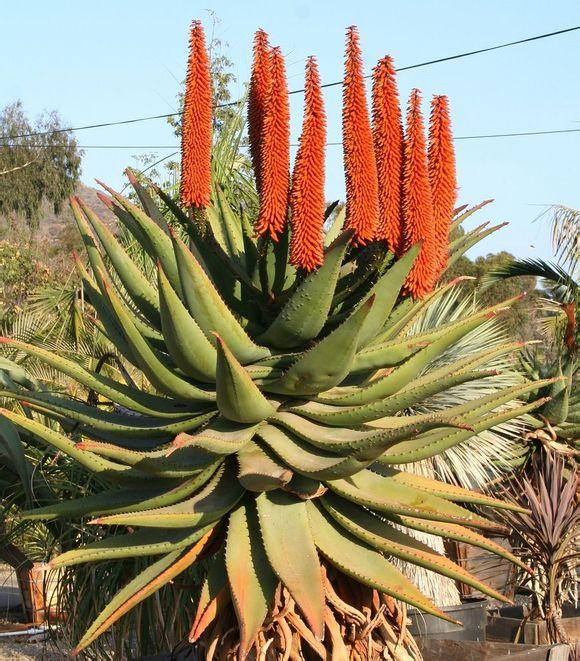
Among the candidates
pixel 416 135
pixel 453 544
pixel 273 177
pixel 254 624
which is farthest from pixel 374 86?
pixel 453 544

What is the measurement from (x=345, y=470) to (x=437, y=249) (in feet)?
3.62

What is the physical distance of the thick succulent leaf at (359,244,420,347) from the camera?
357 cm

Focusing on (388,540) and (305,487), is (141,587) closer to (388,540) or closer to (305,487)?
(305,487)

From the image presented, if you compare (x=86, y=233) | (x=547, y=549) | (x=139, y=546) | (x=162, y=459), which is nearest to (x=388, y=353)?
(x=162, y=459)

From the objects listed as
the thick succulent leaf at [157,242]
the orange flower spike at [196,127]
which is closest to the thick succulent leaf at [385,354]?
the thick succulent leaf at [157,242]

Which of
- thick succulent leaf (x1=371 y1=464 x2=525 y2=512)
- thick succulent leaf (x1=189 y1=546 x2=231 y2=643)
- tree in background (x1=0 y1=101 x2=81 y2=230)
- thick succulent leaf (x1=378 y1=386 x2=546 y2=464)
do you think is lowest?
thick succulent leaf (x1=189 y1=546 x2=231 y2=643)

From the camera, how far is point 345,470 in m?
3.21

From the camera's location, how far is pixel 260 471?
3.37 metres

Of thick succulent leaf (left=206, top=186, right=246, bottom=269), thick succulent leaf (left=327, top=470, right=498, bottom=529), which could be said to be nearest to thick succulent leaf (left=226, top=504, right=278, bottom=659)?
thick succulent leaf (left=327, top=470, right=498, bottom=529)

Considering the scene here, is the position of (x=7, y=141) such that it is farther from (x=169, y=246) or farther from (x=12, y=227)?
(x=169, y=246)

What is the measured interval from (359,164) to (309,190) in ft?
0.77

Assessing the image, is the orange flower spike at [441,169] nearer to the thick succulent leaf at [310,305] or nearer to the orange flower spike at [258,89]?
the thick succulent leaf at [310,305]

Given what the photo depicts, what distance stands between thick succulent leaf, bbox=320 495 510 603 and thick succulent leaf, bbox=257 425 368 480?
27 centimetres

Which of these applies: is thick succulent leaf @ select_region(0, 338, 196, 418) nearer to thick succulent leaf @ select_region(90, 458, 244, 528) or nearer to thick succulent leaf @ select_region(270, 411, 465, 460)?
thick succulent leaf @ select_region(90, 458, 244, 528)
